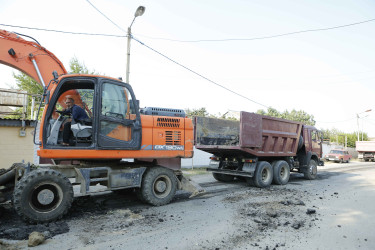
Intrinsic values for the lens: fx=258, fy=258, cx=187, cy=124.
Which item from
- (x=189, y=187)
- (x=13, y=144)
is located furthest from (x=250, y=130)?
(x=13, y=144)

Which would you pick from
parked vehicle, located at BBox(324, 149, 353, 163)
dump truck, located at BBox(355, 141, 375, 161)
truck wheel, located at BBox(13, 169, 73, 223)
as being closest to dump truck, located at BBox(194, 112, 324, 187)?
truck wheel, located at BBox(13, 169, 73, 223)

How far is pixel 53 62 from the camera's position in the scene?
607cm

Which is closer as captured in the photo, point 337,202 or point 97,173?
point 97,173

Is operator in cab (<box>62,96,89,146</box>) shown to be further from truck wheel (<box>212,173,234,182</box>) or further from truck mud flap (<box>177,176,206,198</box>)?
truck wheel (<box>212,173,234,182</box>)

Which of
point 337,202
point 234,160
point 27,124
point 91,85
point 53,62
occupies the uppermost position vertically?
point 53,62

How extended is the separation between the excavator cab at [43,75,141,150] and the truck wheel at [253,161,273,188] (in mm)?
4903

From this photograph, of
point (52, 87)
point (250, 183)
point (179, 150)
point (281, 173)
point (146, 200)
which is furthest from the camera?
point (281, 173)

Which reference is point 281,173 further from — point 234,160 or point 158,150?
point 158,150

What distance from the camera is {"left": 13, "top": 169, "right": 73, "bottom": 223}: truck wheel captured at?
4.43m

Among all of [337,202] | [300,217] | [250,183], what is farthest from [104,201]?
[337,202]

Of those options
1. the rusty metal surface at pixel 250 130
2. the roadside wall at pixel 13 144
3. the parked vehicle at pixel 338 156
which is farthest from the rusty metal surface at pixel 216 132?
the parked vehicle at pixel 338 156

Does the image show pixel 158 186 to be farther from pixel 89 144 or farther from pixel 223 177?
pixel 223 177

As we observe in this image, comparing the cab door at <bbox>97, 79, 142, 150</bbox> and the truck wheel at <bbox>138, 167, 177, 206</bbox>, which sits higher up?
the cab door at <bbox>97, 79, 142, 150</bbox>

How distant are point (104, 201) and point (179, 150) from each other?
225 centimetres
